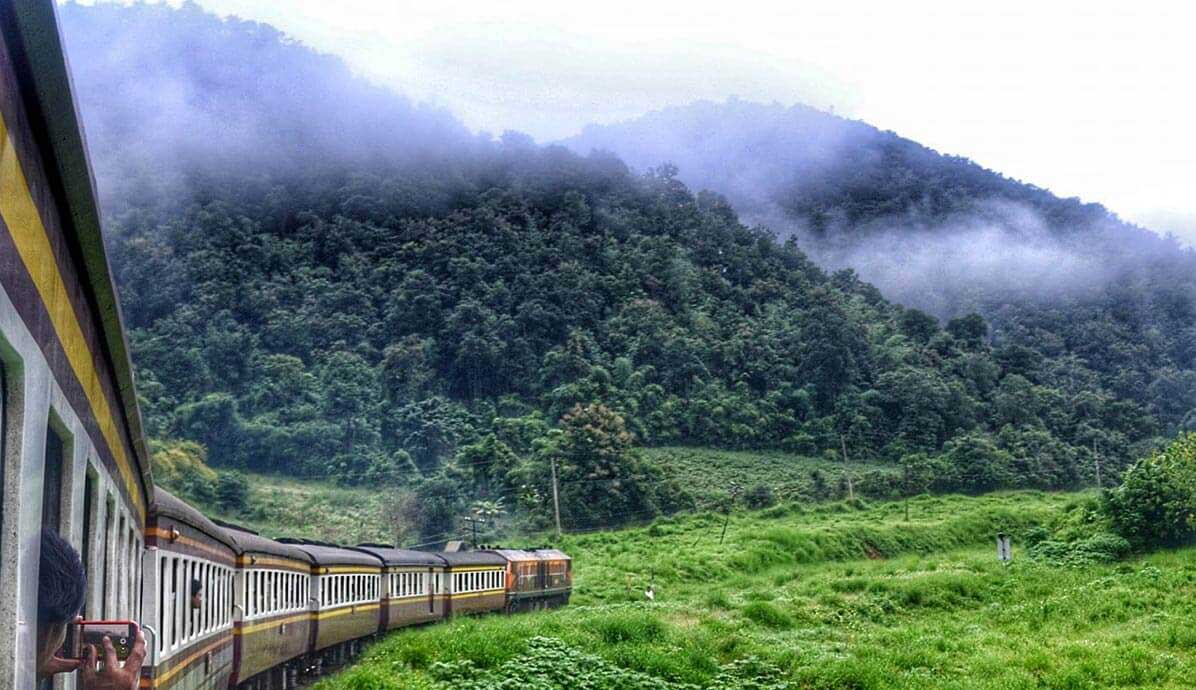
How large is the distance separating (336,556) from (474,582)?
9993mm

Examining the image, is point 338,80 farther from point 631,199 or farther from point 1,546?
point 1,546

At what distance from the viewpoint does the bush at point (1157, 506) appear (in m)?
33.5

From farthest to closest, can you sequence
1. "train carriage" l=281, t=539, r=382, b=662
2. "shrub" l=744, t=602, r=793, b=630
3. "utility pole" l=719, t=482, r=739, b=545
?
"utility pole" l=719, t=482, r=739, b=545 < "shrub" l=744, t=602, r=793, b=630 < "train carriage" l=281, t=539, r=382, b=662

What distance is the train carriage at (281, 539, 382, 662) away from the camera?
56.5ft

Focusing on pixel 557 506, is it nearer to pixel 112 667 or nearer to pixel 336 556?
pixel 336 556

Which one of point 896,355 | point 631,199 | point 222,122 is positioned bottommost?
point 896,355

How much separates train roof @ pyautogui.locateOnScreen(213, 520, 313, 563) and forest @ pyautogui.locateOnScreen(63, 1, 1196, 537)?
3477 cm

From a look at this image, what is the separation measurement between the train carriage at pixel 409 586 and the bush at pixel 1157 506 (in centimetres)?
1923

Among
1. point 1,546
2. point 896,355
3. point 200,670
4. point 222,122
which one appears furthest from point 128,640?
point 222,122

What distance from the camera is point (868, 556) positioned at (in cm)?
4622

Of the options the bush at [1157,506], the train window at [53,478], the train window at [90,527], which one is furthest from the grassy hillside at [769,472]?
the train window at [53,478]

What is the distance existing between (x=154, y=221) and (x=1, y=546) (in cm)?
8156

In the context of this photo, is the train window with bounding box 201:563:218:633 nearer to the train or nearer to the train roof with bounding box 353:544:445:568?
the train

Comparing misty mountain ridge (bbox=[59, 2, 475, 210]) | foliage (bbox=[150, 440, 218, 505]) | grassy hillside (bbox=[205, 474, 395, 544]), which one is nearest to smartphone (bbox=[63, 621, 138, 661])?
grassy hillside (bbox=[205, 474, 395, 544])
